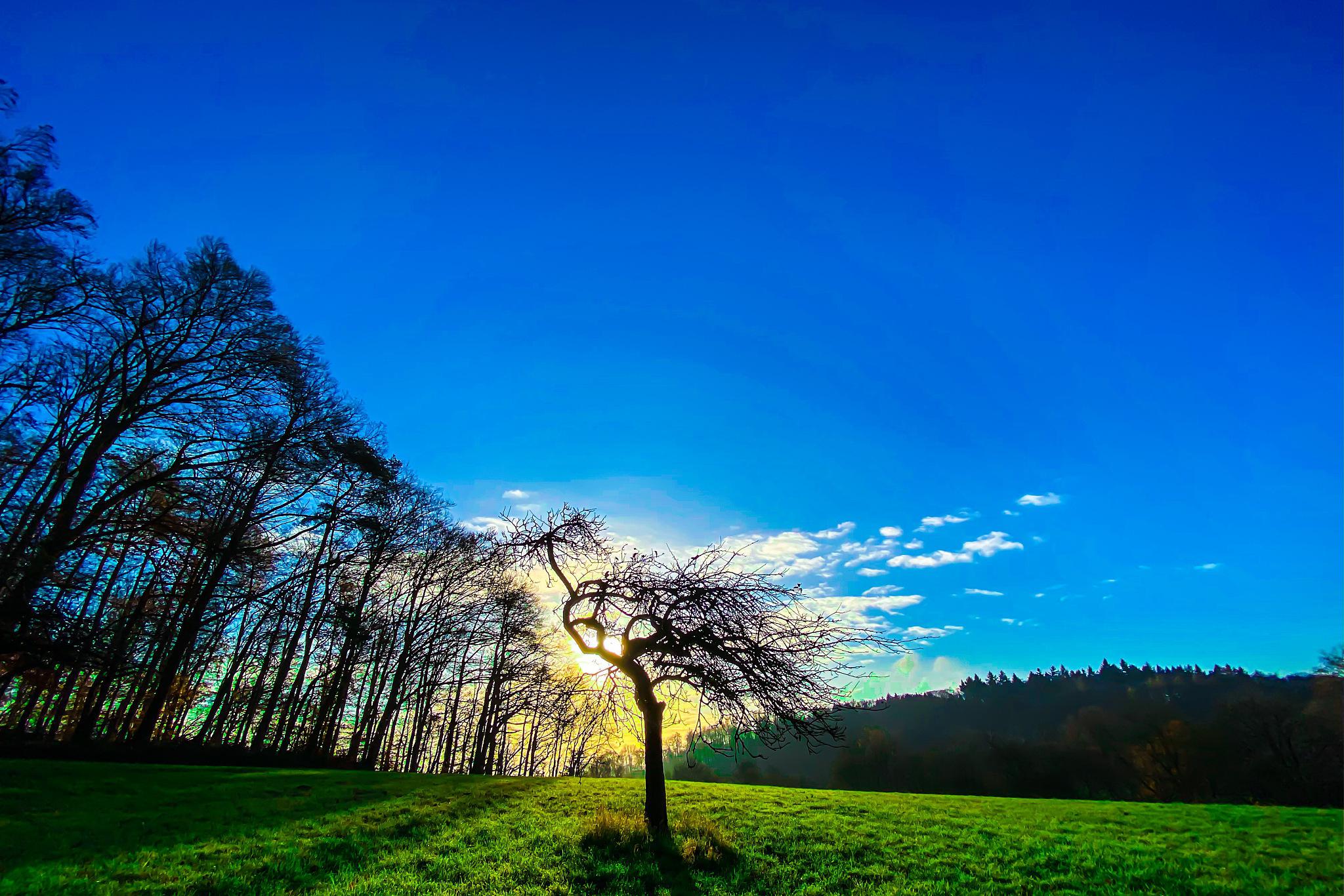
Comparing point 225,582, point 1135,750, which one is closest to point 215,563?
point 225,582

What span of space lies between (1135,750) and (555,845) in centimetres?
7912

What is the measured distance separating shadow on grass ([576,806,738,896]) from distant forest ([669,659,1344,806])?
160 cm

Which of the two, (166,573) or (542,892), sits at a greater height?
(166,573)

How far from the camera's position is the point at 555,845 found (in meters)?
10.2

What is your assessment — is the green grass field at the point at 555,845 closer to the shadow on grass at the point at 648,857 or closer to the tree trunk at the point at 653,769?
the shadow on grass at the point at 648,857

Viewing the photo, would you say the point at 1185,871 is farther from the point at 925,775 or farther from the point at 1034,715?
the point at 1034,715

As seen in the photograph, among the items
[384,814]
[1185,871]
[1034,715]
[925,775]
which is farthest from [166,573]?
[1034,715]

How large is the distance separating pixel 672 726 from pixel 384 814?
718 centimetres

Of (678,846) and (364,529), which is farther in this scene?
(364,529)

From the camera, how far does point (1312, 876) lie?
973cm

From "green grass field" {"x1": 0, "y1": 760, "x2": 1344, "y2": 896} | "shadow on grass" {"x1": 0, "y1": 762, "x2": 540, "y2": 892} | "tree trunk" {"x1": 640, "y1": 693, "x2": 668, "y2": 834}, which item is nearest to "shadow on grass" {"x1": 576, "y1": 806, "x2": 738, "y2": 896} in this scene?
"green grass field" {"x1": 0, "y1": 760, "x2": 1344, "y2": 896}

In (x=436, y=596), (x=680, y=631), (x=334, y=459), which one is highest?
(x=334, y=459)

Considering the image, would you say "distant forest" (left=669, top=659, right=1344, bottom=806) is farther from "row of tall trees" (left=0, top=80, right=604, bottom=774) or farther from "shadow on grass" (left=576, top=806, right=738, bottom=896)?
"row of tall trees" (left=0, top=80, right=604, bottom=774)

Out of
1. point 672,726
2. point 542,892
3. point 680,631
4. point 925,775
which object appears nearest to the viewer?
point 542,892
